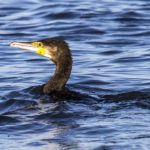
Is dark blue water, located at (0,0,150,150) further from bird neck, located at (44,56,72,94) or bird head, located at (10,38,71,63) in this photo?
bird head, located at (10,38,71,63)

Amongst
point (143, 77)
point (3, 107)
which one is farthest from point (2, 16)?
point (3, 107)

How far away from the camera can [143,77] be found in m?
15.4

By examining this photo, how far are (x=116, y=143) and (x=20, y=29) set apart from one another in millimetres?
10403

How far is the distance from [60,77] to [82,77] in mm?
1699

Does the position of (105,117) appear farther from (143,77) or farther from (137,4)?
(137,4)

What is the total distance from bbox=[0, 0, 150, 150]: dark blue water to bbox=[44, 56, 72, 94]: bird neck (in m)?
0.23

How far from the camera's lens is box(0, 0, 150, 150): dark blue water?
11297mm

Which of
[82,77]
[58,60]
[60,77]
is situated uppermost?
[58,60]

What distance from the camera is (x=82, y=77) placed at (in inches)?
613

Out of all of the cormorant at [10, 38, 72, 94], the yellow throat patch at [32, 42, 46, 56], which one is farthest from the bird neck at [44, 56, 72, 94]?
the yellow throat patch at [32, 42, 46, 56]

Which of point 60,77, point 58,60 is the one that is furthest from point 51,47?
point 60,77

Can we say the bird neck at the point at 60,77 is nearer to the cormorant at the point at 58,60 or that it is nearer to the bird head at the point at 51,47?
the cormorant at the point at 58,60

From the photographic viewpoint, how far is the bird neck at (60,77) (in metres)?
13.9

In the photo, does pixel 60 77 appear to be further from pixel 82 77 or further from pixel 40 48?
pixel 82 77
